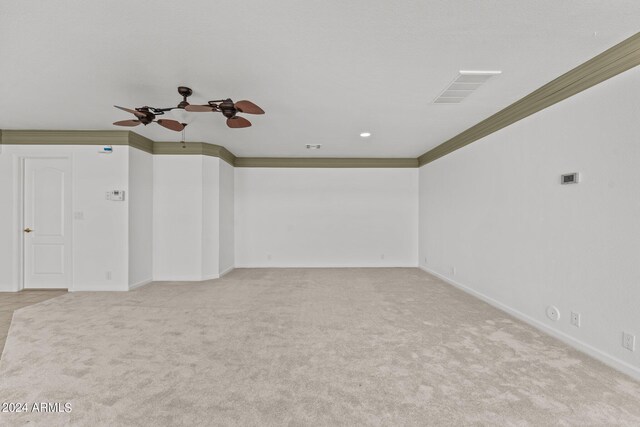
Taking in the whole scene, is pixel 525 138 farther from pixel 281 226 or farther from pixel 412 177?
pixel 281 226

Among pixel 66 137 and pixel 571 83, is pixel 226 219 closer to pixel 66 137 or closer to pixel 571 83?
pixel 66 137

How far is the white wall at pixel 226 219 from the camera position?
19.6 feet

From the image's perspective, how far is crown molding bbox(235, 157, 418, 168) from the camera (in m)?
6.84

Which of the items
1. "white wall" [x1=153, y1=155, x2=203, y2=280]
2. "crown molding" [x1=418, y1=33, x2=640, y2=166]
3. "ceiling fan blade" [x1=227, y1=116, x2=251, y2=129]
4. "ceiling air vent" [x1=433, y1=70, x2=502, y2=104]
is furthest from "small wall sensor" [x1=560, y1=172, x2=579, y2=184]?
"white wall" [x1=153, y1=155, x2=203, y2=280]

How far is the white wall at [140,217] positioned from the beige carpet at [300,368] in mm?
1161

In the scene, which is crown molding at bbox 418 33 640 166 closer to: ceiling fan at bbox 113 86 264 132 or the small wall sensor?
the small wall sensor

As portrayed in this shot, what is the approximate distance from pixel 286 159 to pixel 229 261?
290 cm

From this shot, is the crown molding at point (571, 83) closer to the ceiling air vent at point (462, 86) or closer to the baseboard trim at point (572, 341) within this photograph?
the ceiling air vent at point (462, 86)

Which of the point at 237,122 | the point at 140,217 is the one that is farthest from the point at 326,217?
the point at 237,122

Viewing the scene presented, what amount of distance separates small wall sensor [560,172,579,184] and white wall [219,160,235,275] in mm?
5670

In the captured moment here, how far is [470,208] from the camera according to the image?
185 inches

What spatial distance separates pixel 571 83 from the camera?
274 cm

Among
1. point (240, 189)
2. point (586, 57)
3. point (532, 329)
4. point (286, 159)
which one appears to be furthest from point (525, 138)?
point (240, 189)

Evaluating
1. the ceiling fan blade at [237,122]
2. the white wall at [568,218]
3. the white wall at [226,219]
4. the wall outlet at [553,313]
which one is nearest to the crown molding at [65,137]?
the white wall at [226,219]
